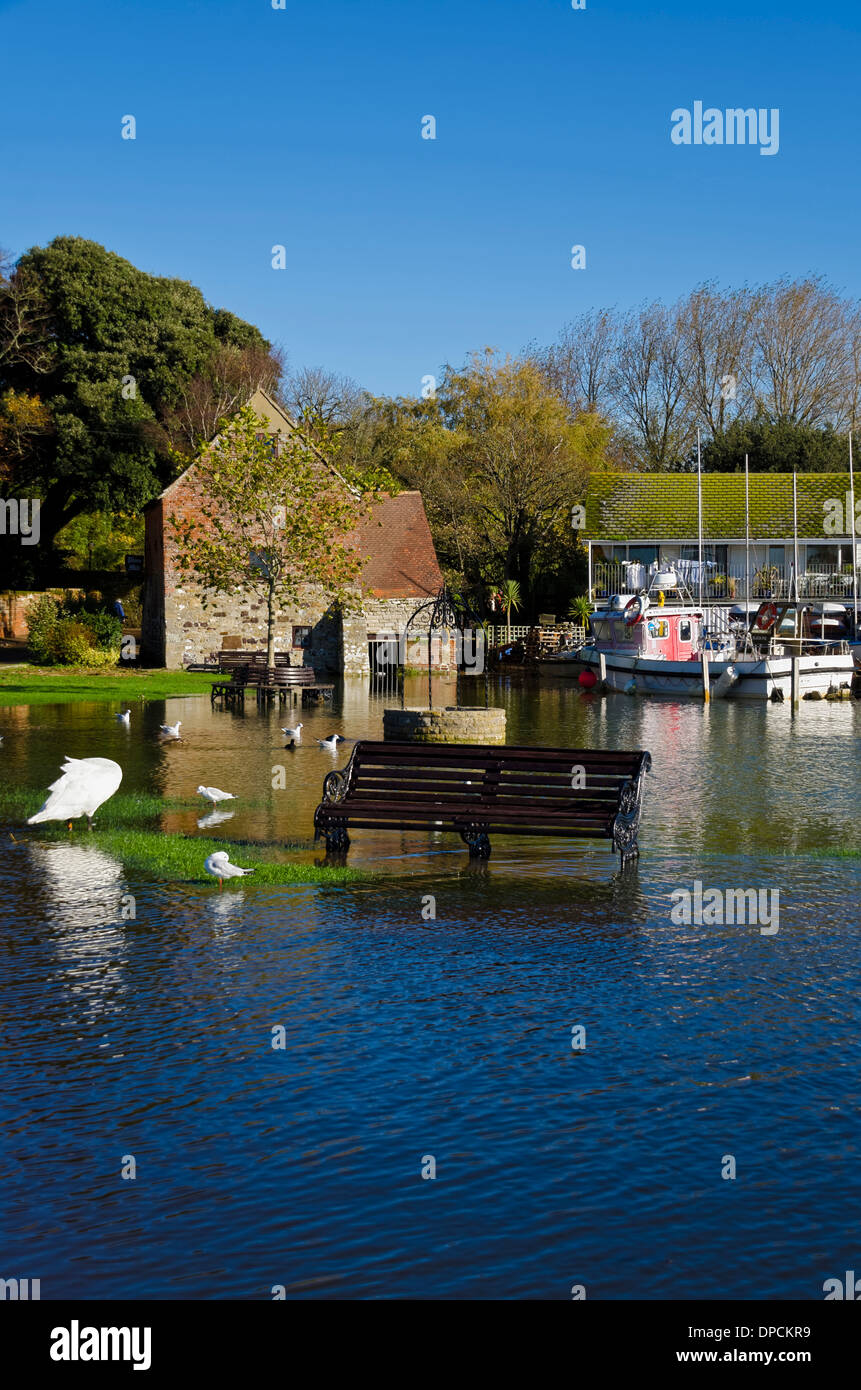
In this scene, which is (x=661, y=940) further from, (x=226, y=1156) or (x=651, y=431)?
(x=651, y=431)

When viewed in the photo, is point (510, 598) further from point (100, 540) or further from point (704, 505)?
point (100, 540)

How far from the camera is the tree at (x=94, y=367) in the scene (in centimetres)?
6594

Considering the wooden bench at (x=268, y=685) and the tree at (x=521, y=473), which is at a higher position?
the tree at (x=521, y=473)

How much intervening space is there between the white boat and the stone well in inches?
896

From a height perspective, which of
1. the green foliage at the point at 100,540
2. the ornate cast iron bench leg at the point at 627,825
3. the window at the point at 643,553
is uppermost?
the green foliage at the point at 100,540

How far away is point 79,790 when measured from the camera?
56.1 feet

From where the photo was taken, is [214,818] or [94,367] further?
[94,367]

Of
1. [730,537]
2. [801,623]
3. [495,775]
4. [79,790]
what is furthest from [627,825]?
[730,537]

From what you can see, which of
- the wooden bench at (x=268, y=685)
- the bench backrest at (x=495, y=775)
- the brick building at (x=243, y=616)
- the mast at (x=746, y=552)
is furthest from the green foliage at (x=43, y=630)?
the bench backrest at (x=495, y=775)

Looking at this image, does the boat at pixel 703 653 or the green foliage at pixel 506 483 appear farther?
the green foliage at pixel 506 483

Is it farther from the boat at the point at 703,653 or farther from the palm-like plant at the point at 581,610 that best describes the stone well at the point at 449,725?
the palm-like plant at the point at 581,610

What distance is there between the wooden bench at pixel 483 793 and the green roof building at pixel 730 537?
53548 mm

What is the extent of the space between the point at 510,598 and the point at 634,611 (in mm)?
17503
